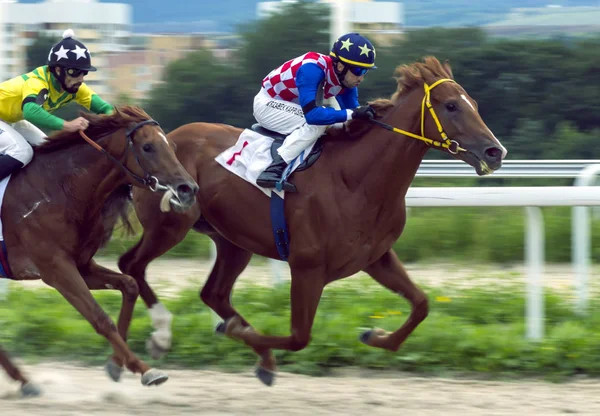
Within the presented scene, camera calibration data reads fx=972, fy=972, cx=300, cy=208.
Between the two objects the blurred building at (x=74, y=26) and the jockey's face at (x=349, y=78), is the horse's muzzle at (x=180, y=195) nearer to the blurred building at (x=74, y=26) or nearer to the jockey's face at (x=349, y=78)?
the jockey's face at (x=349, y=78)

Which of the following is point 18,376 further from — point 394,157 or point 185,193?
point 394,157

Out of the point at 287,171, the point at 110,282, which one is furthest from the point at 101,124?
the point at 287,171

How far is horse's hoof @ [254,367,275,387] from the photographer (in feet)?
16.8

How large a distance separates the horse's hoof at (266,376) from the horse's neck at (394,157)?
110 cm

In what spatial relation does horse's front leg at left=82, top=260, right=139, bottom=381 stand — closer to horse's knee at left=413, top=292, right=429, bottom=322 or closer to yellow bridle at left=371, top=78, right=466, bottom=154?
horse's knee at left=413, top=292, right=429, bottom=322

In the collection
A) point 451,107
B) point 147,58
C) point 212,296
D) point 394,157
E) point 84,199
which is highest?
point 451,107

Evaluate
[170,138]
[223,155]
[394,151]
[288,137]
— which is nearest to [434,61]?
[394,151]

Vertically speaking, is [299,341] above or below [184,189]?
below

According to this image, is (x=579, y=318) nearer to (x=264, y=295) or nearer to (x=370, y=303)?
(x=370, y=303)

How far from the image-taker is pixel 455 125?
4801mm

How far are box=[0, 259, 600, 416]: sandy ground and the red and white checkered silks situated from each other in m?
1.57

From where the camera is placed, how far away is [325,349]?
219 inches

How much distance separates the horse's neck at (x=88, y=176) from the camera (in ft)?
16.1

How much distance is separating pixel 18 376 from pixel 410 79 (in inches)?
101
